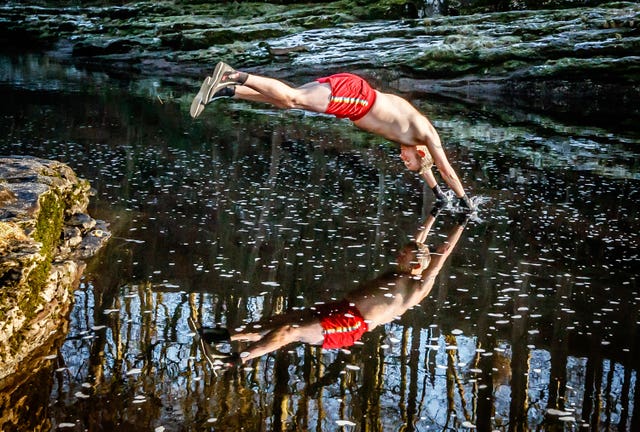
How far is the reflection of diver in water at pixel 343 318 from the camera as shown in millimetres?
4898

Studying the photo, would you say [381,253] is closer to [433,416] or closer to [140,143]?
[433,416]

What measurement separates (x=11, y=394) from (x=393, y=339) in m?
2.40

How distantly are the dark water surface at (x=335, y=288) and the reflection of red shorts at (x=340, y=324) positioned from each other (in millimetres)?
91

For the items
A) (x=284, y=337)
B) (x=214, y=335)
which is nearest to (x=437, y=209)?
(x=284, y=337)

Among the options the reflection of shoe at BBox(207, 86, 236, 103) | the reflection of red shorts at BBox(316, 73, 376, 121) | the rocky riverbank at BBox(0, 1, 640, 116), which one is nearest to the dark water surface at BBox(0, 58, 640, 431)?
the reflection of red shorts at BBox(316, 73, 376, 121)

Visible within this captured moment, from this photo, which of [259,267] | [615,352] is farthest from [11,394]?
[615,352]

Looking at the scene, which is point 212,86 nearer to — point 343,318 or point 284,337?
point 343,318

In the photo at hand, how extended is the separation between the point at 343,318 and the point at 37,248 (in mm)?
2137

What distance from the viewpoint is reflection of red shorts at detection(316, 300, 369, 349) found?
4.99m

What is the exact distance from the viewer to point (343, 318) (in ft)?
17.8

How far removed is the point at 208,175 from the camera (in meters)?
10.3

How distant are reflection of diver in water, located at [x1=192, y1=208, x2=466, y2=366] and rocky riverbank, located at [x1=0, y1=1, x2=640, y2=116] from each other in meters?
15.9

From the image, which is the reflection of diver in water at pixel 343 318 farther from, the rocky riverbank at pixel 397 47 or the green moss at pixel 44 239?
the rocky riverbank at pixel 397 47

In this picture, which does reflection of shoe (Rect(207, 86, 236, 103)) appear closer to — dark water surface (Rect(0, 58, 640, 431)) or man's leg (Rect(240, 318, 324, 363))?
dark water surface (Rect(0, 58, 640, 431))
